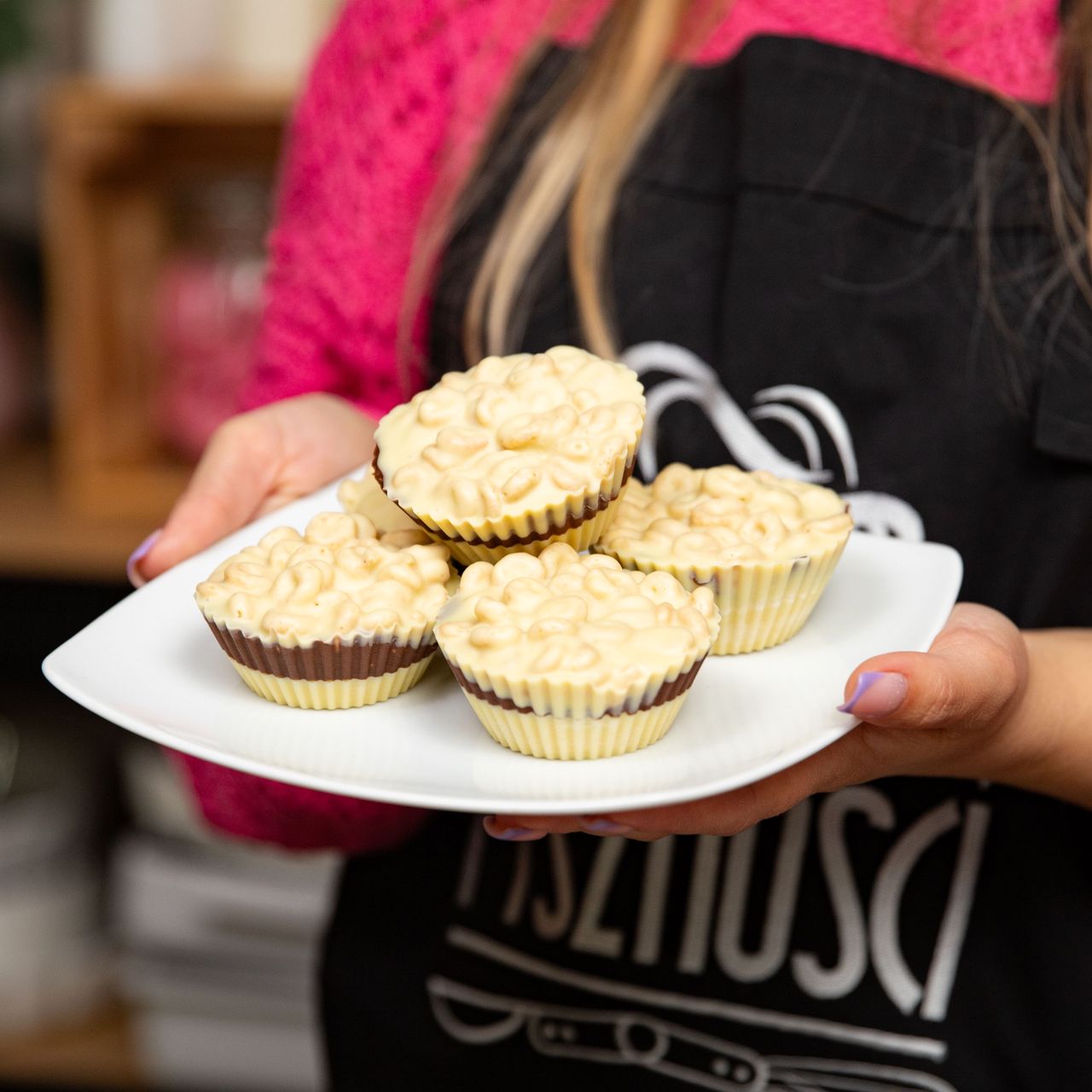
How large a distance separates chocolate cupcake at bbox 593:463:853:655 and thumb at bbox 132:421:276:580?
0.30m

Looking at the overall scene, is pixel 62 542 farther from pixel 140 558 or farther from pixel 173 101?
pixel 140 558

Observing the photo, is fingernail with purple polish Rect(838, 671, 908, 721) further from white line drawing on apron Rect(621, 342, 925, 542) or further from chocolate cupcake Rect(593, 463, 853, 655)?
white line drawing on apron Rect(621, 342, 925, 542)

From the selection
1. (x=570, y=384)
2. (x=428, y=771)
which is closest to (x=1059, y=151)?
(x=570, y=384)

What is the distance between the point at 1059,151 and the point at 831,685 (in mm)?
521

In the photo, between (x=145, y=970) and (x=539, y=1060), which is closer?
(x=539, y=1060)

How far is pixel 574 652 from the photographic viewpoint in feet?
2.87

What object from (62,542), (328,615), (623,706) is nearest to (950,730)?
(623,706)

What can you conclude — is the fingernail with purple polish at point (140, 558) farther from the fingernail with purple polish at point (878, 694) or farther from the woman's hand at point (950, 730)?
the fingernail with purple polish at point (878, 694)

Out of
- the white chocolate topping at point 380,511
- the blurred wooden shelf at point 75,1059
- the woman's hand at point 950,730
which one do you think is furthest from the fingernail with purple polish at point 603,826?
the blurred wooden shelf at point 75,1059

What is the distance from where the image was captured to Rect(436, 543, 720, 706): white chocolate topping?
2.82ft

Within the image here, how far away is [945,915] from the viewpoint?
1.12m

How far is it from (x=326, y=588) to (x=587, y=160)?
518mm

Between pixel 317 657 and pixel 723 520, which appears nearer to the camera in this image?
pixel 317 657

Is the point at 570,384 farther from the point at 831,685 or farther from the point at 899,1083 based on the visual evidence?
the point at 899,1083
